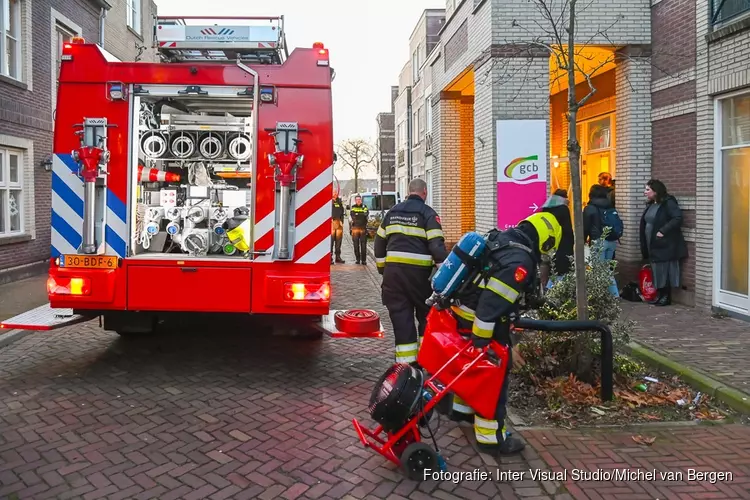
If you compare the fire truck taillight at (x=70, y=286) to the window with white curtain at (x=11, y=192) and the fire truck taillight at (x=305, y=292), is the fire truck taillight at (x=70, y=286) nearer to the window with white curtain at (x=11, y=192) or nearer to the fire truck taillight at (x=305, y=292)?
the fire truck taillight at (x=305, y=292)

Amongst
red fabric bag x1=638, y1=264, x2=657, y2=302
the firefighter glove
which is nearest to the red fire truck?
the firefighter glove

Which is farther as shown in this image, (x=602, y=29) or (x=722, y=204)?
(x=602, y=29)

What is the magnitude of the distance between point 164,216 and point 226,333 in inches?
74.3

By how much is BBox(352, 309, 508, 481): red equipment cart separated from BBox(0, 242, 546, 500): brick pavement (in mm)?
138

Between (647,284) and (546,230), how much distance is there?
6039 mm

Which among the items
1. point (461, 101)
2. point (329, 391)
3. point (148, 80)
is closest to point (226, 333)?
point (329, 391)

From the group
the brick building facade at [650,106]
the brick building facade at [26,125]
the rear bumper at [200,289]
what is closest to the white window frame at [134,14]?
the brick building facade at [26,125]

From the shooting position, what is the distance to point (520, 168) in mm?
10852

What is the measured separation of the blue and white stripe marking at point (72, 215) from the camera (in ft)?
18.1

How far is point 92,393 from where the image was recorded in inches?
214

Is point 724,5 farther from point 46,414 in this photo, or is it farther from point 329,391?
point 46,414

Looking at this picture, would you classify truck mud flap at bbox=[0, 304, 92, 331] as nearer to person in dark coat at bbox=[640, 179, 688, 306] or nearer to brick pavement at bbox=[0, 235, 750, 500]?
brick pavement at bbox=[0, 235, 750, 500]

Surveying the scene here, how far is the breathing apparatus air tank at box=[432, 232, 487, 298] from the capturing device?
13.2 feet

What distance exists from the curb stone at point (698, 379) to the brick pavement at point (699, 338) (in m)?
0.11
